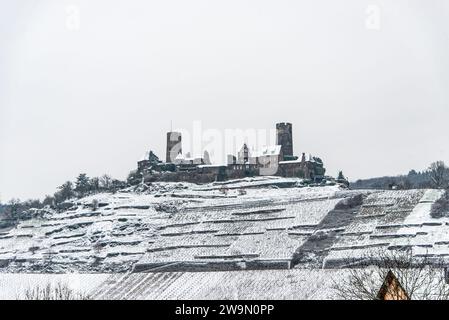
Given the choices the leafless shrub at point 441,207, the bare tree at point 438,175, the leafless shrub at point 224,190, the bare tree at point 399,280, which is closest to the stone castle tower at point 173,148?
the leafless shrub at point 224,190

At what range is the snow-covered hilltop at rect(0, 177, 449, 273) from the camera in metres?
54.5

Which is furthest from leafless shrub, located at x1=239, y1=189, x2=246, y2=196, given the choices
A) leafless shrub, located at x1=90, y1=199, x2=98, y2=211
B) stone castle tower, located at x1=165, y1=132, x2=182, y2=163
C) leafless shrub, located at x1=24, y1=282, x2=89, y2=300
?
leafless shrub, located at x1=24, y1=282, x2=89, y2=300

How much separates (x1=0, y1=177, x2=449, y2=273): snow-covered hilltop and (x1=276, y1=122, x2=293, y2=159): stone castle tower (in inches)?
391

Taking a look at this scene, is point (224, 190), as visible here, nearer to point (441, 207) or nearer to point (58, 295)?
point (441, 207)

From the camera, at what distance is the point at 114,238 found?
6944 cm

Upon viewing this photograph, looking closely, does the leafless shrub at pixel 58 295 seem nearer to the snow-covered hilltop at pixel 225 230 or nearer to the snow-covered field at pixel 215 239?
the snow-covered field at pixel 215 239

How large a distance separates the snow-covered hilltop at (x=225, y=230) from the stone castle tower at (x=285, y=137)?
9.94m

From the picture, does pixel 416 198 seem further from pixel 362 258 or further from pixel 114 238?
pixel 114 238

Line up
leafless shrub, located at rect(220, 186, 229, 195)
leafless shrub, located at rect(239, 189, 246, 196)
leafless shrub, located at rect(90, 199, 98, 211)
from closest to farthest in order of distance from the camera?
leafless shrub, located at rect(90, 199, 98, 211) < leafless shrub, located at rect(239, 189, 246, 196) < leafless shrub, located at rect(220, 186, 229, 195)

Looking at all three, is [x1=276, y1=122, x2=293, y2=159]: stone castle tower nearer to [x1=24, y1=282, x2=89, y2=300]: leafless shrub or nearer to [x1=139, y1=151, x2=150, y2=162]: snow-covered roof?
[x1=139, y1=151, x2=150, y2=162]: snow-covered roof

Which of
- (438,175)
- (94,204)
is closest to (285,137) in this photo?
(438,175)

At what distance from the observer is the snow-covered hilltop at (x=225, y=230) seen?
5450 cm
